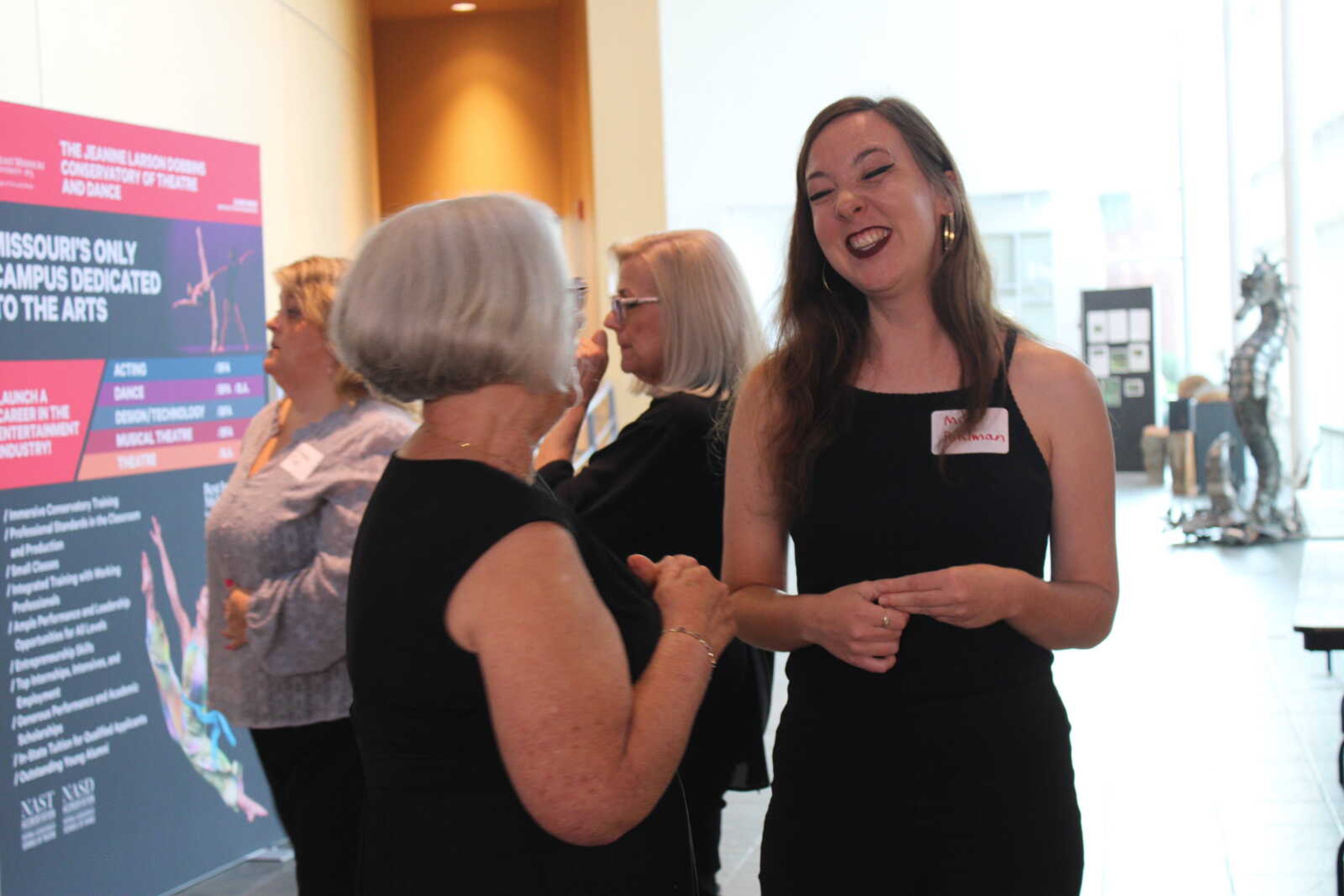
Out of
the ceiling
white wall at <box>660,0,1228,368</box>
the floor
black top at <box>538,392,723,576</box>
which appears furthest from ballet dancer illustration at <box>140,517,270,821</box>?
white wall at <box>660,0,1228,368</box>

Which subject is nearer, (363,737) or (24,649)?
(363,737)

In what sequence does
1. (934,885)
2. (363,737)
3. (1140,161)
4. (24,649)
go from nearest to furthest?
1. (363,737)
2. (934,885)
3. (24,649)
4. (1140,161)

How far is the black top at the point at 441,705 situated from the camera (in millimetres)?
1345

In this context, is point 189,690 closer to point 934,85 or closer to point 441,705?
point 441,705

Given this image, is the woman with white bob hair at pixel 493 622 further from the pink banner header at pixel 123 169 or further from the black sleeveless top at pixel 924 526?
the pink banner header at pixel 123 169

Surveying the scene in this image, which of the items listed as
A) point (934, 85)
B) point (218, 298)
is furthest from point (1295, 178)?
point (218, 298)

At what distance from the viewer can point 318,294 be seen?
2834 mm

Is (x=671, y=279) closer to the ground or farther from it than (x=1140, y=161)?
closer to the ground

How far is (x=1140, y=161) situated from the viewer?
55.8 feet

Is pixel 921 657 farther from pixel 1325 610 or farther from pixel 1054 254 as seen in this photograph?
pixel 1054 254

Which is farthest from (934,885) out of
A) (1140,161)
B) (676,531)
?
(1140,161)

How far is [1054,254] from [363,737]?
17.8m

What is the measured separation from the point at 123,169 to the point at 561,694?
2774 mm

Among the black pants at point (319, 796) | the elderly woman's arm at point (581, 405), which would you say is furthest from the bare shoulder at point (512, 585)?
the black pants at point (319, 796)
